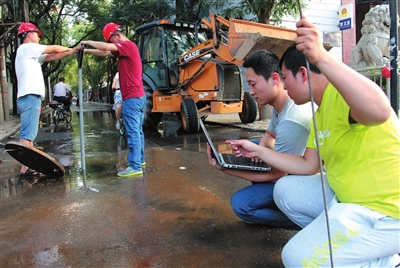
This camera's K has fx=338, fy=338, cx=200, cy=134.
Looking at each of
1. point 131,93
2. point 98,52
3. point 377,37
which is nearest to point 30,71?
point 98,52

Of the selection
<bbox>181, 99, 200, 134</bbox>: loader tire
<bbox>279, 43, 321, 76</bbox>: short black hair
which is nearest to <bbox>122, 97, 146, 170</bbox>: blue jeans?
<bbox>279, 43, 321, 76</bbox>: short black hair

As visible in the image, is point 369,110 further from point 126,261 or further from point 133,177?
point 133,177

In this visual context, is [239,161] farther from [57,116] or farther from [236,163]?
[57,116]

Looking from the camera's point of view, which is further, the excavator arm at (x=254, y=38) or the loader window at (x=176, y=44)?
the loader window at (x=176, y=44)

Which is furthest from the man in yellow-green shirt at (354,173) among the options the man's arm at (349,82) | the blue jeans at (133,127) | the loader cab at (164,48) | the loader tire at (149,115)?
the loader tire at (149,115)

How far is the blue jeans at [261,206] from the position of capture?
97.6 inches

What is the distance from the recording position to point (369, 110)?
4.33ft

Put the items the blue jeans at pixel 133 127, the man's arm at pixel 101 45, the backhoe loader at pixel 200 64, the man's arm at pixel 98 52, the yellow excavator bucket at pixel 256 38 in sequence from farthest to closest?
the backhoe loader at pixel 200 64, the yellow excavator bucket at pixel 256 38, the blue jeans at pixel 133 127, the man's arm at pixel 98 52, the man's arm at pixel 101 45

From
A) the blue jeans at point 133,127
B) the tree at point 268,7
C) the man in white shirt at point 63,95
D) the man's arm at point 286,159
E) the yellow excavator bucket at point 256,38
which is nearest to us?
the man's arm at point 286,159

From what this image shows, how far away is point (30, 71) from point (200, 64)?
474 cm

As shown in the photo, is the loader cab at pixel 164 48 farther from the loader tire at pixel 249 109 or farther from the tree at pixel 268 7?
the loader tire at pixel 249 109

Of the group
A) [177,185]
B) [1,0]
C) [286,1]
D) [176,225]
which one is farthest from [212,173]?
[1,0]

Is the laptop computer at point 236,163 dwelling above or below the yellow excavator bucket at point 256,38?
below

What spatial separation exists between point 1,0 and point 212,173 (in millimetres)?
8711
